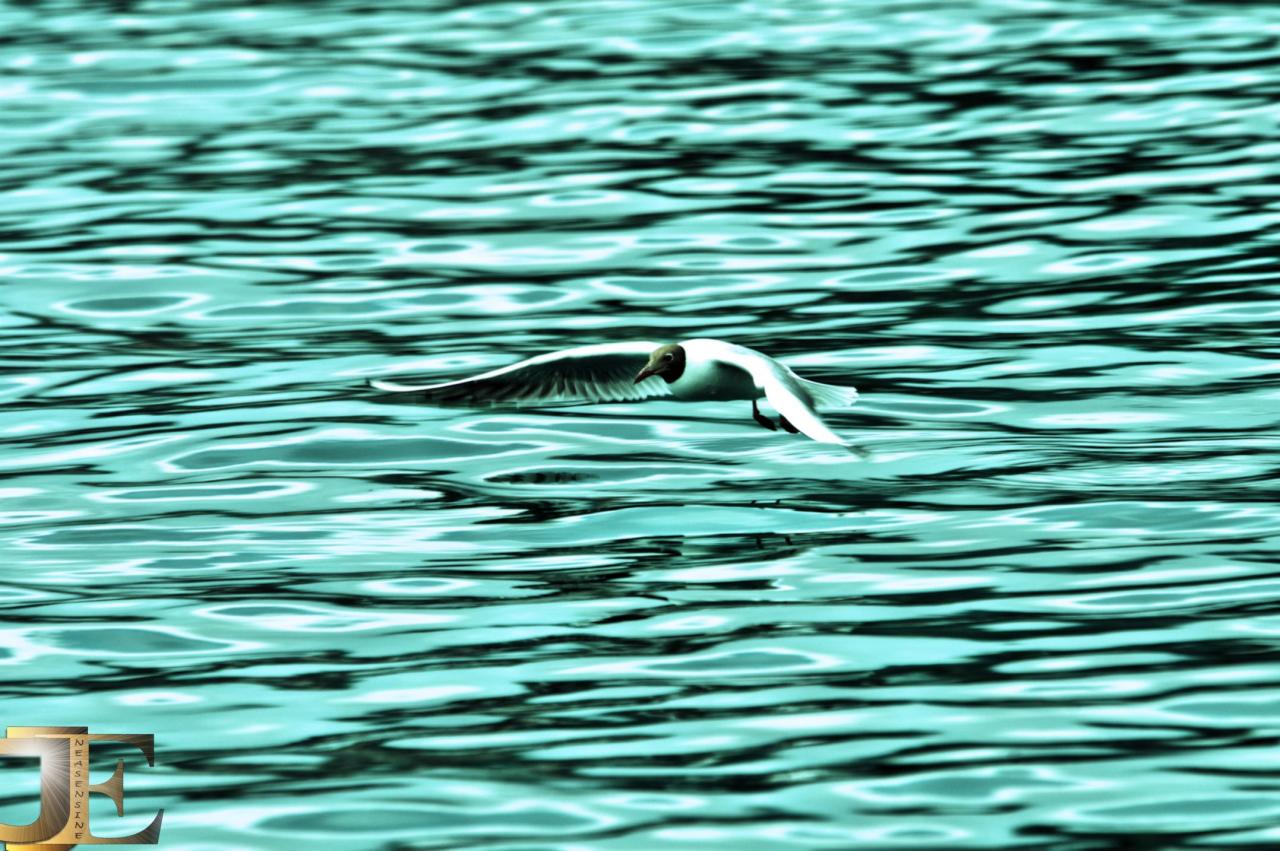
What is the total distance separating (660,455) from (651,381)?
0.46m

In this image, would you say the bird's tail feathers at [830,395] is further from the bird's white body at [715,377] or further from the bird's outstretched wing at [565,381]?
the bird's outstretched wing at [565,381]

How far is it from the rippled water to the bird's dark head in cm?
57

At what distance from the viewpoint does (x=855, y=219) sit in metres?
17.5

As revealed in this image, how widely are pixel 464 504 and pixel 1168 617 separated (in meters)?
3.55

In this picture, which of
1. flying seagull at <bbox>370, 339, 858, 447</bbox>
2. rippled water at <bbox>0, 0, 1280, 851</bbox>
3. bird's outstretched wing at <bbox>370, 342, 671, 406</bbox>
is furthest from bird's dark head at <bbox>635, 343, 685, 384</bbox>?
rippled water at <bbox>0, 0, 1280, 851</bbox>

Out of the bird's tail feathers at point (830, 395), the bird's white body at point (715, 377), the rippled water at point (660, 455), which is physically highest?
the bird's white body at point (715, 377)

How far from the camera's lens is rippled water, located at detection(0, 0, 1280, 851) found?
24.4ft

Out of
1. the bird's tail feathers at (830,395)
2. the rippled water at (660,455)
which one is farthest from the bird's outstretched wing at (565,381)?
the bird's tail feathers at (830,395)

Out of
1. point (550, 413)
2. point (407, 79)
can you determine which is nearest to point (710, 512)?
point (550, 413)

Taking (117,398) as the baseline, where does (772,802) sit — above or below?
above

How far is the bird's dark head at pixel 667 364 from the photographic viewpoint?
1109 centimetres

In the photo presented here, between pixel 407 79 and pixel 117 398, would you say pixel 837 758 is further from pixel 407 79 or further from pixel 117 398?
pixel 407 79

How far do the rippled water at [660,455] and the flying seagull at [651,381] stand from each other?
336mm

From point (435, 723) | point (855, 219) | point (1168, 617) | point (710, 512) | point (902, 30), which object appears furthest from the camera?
point (902, 30)
